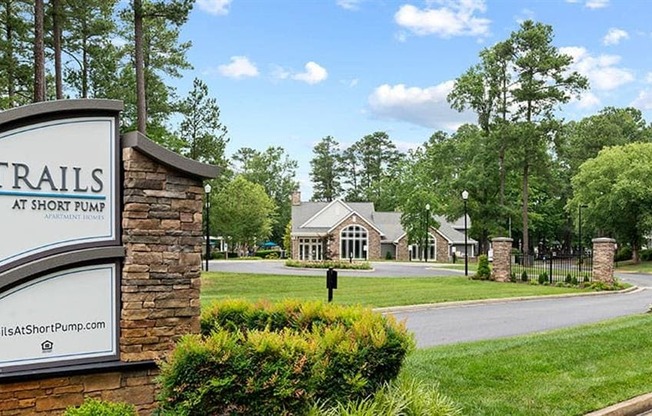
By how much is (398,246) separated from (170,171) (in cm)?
5878

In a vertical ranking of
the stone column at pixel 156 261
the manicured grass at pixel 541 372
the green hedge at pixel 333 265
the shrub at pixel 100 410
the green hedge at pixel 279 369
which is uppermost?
the stone column at pixel 156 261

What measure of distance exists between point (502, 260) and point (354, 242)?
110ft

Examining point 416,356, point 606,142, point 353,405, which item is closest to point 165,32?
point 416,356

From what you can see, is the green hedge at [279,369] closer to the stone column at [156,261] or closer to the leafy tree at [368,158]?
the stone column at [156,261]

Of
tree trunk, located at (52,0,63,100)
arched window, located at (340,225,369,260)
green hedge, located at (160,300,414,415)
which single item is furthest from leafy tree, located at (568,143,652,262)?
green hedge, located at (160,300,414,415)

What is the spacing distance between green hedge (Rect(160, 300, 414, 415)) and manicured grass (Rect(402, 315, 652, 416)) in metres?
1.47

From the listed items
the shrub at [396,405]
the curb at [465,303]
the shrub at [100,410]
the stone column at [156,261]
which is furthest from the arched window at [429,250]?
the shrub at [100,410]

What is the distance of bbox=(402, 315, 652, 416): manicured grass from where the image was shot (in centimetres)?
686

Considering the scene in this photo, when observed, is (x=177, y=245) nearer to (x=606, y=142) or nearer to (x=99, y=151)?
(x=99, y=151)

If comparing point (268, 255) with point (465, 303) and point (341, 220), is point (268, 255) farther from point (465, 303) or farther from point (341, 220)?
point (465, 303)

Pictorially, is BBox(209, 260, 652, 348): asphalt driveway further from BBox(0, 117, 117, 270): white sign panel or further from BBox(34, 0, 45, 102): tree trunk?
BBox(34, 0, 45, 102): tree trunk

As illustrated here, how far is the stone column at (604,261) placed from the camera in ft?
87.7

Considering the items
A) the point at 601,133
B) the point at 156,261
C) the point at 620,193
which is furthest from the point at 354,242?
the point at 156,261

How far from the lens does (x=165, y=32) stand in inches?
1427
